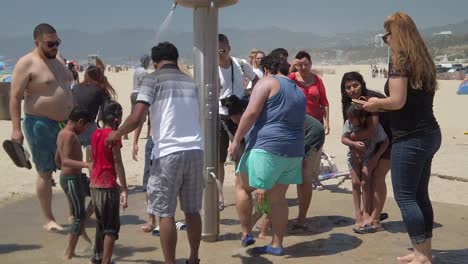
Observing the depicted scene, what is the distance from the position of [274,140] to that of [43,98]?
236 centimetres

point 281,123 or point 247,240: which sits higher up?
point 281,123

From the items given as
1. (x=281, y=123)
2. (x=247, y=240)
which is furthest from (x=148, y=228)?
(x=281, y=123)

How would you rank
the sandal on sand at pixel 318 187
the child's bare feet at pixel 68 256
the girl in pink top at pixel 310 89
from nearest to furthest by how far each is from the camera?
the child's bare feet at pixel 68 256
the girl in pink top at pixel 310 89
the sandal on sand at pixel 318 187

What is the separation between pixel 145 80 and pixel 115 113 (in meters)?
0.41

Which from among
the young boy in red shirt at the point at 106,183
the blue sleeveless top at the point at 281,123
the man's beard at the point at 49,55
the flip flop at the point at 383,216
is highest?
the man's beard at the point at 49,55

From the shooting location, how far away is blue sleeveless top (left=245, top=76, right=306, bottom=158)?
4734mm

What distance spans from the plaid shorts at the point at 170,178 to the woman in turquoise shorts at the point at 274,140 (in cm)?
60

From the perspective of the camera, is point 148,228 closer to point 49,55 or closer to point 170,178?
point 170,178

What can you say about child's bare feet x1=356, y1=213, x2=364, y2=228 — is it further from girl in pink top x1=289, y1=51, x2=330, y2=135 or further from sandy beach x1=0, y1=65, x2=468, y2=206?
sandy beach x1=0, y1=65, x2=468, y2=206

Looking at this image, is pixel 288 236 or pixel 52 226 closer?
pixel 288 236

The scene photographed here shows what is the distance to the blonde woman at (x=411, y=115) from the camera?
422 centimetres

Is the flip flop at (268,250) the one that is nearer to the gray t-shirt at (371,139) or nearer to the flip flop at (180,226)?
the flip flop at (180,226)

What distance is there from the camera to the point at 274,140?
4.73 m

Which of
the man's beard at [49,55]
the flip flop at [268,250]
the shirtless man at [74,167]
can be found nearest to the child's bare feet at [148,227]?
the shirtless man at [74,167]
